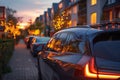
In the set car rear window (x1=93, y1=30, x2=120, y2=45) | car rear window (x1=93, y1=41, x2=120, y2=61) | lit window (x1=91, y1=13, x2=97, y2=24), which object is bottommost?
car rear window (x1=93, y1=41, x2=120, y2=61)

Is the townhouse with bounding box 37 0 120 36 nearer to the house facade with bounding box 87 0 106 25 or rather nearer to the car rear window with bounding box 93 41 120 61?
the house facade with bounding box 87 0 106 25

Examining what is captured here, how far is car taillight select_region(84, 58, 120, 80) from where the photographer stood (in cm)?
465

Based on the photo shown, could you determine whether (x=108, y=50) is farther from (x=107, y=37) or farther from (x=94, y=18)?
(x=94, y=18)

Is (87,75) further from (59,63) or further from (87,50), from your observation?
(59,63)

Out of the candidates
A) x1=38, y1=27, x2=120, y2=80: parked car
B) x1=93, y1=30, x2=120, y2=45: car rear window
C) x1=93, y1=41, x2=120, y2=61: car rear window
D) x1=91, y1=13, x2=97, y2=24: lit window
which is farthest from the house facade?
x1=93, y1=41, x2=120, y2=61: car rear window

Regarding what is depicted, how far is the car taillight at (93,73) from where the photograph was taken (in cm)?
465

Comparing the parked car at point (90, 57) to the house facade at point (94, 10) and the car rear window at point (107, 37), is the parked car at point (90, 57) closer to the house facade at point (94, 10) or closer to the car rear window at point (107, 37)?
the car rear window at point (107, 37)

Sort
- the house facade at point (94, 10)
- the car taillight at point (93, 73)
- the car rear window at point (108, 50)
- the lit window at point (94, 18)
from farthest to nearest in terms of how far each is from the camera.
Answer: the lit window at point (94, 18) → the house facade at point (94, 10) → the car rear window at point (108, 50) → the car taillight at point (93, 73)


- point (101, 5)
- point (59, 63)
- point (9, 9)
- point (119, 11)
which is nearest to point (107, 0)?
point (101, 5)

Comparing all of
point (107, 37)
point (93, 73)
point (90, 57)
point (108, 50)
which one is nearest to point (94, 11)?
point (107, 37)

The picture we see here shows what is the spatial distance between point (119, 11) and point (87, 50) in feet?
112

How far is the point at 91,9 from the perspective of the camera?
1820 inches

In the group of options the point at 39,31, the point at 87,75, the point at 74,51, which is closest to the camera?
the point at 87,75

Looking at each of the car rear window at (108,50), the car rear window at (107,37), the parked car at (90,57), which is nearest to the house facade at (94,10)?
the parked car at (90,57)
